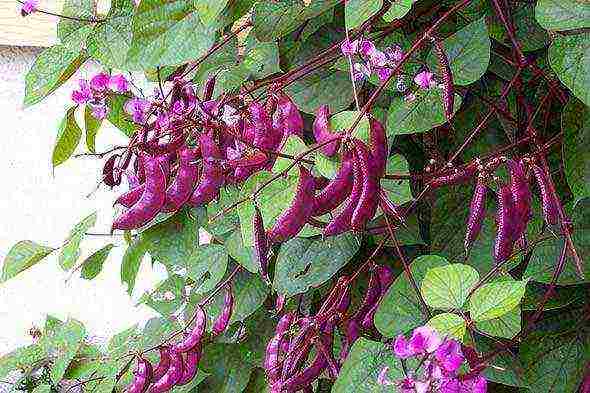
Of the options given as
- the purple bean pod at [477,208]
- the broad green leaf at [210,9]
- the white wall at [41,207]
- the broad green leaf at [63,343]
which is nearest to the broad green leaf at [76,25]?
the broad green leaf at [210,9]

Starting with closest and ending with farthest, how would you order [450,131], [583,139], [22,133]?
[583,139] → [450,131] → [22,133]

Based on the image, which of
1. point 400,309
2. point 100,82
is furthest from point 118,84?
point 400,309

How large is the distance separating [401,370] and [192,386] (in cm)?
33

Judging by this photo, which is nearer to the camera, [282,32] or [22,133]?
[282,32]

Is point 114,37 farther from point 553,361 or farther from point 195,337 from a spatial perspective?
point 553,361

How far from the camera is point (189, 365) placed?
2.49ft

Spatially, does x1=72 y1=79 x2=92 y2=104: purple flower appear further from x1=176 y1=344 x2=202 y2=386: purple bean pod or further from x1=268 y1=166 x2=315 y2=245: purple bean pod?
x1=268 y1=166 x2=315 y2=245: purple bean pod

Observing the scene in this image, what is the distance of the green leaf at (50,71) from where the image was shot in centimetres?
73

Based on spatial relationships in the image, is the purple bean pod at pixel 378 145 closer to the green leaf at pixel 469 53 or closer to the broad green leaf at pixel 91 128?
the green leaf at pixel 469 53

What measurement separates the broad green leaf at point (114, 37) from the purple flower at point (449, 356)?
0.36m

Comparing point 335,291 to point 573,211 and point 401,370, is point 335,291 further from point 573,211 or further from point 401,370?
point 573,211

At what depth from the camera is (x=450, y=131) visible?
75 centimetres

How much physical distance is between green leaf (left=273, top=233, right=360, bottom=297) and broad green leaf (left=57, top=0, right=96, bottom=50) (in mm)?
264

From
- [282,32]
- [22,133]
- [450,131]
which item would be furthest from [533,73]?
[22,133]
